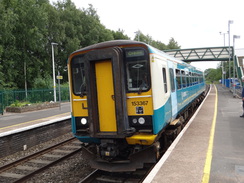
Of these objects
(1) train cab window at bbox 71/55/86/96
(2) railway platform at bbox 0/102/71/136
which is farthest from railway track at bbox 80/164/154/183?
(2) railway platform at bbox 0/102/71/136

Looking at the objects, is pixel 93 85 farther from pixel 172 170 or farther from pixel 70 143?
pixel 70 143

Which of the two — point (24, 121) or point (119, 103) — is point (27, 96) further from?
point (119, 103)

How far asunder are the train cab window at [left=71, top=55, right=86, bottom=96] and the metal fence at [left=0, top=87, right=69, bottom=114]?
12992 mm

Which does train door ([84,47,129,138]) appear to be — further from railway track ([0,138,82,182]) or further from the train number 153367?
railway track ([0,138,82,182])

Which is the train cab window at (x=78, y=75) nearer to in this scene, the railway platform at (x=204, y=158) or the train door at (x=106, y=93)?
the train door at (x=106, y=93)

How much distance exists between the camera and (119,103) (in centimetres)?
519

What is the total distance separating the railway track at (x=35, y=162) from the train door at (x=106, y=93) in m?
2.63

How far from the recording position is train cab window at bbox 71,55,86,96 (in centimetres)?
596

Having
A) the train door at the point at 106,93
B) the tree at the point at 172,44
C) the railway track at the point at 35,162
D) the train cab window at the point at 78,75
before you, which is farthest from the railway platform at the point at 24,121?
the tree at the point at 172,44

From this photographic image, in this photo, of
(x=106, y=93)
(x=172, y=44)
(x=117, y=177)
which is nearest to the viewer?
(x=106, y=93)

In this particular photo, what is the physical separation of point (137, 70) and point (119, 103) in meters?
0.89

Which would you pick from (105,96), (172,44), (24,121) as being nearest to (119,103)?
(105,96)

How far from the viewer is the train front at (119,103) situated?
17.1 ft

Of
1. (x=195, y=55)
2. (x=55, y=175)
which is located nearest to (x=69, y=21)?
(x=195, y=55)
